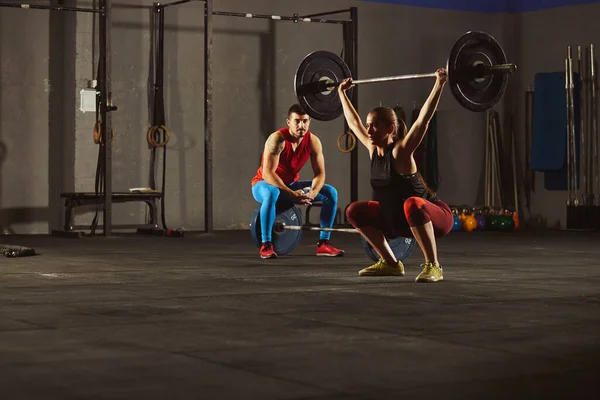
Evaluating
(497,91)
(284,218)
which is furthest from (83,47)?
(497,91)

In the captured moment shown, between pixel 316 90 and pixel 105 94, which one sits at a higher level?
pixel 105 94

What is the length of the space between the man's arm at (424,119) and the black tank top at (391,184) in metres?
0.09

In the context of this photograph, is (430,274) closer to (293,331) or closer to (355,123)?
(355,123)


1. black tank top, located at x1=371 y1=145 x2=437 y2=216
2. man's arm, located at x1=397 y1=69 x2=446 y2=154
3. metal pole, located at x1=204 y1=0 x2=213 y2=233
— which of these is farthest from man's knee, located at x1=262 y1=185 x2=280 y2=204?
metal pole, located at x1=204 y1=0 x2=213 y2=233

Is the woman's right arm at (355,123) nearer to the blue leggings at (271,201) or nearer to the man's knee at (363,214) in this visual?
the man's knee at (363,214)

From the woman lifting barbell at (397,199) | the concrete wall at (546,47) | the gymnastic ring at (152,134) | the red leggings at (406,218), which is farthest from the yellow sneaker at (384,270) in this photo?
the concrete wall at (546,47)

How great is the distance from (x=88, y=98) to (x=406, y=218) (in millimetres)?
5282

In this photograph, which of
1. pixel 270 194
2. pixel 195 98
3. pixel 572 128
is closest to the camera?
pixel 270 194

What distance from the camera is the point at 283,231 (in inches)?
279

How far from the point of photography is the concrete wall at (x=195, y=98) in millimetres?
9938

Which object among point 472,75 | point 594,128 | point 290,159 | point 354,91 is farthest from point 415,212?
point 594,128

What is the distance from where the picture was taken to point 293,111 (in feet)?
22.2

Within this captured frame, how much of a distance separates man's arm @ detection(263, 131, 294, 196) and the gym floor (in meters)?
0.54

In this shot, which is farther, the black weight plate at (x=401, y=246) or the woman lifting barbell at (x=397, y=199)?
the black weight plate at (x=401, y=246)
